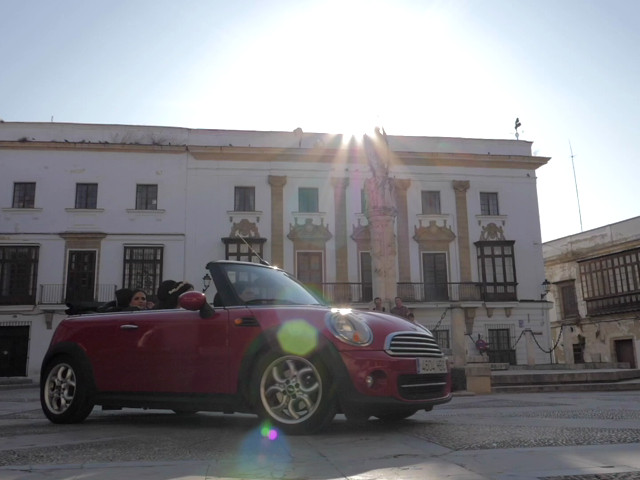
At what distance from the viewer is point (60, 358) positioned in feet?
20.2

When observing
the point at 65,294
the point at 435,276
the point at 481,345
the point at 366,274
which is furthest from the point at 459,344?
the point at 65,294

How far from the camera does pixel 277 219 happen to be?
29172 mm

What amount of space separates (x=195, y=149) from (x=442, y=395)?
83.0 feet

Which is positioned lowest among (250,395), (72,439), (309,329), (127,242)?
(72,439)

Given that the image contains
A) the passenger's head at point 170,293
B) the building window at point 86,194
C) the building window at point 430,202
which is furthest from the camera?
the building window at point 430,202

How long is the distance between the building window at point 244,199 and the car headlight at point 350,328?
2450 centimetres

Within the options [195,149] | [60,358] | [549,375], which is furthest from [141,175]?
[60,358]

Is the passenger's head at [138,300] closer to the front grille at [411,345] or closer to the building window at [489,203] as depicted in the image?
the front grille at [411,345]

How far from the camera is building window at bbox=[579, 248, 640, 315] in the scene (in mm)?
32688

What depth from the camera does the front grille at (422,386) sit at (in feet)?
16.0

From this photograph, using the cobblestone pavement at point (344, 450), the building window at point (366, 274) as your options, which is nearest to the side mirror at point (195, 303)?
the cobblestone pavement at point (344, 450)

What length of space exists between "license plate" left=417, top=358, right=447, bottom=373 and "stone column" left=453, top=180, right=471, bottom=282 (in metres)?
25.1

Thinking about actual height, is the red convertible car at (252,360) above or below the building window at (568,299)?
below

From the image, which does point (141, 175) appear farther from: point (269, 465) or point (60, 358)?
point (269, 465)
